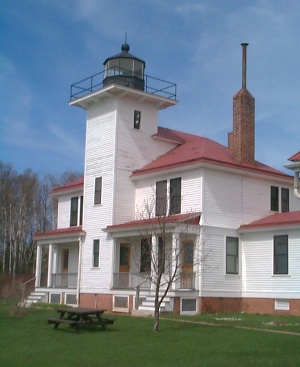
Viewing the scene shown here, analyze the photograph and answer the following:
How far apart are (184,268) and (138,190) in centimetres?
534

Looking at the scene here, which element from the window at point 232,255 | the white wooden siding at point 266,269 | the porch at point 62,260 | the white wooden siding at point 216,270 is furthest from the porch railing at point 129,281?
the white wooden siding at point 266,269

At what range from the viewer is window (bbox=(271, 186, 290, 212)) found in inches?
1156

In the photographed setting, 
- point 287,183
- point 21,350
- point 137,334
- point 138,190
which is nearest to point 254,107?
point 287,183

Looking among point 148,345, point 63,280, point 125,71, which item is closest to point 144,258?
point 63,280

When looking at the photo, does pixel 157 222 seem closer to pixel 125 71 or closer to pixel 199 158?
pixel 199 158

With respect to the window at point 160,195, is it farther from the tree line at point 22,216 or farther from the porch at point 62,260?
the tree line at point 22,216

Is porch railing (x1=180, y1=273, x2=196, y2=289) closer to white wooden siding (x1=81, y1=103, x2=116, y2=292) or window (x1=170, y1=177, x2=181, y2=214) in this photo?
window (x1=170, y1=177, x2=181, y2=214)

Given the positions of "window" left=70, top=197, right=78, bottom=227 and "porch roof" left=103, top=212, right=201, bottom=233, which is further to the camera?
"window" left=70, top=197, right=78, bottom=227

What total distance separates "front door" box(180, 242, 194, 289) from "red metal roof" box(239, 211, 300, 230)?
2.67 metres

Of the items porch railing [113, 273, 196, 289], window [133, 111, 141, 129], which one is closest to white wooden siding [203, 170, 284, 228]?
porch railing [113, 273, 196, 289]

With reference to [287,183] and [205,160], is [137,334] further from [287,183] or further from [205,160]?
[287,183]

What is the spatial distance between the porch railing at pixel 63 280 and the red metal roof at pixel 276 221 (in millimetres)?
10094

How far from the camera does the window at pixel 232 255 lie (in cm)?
2658

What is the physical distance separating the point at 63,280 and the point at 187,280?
948 cm
